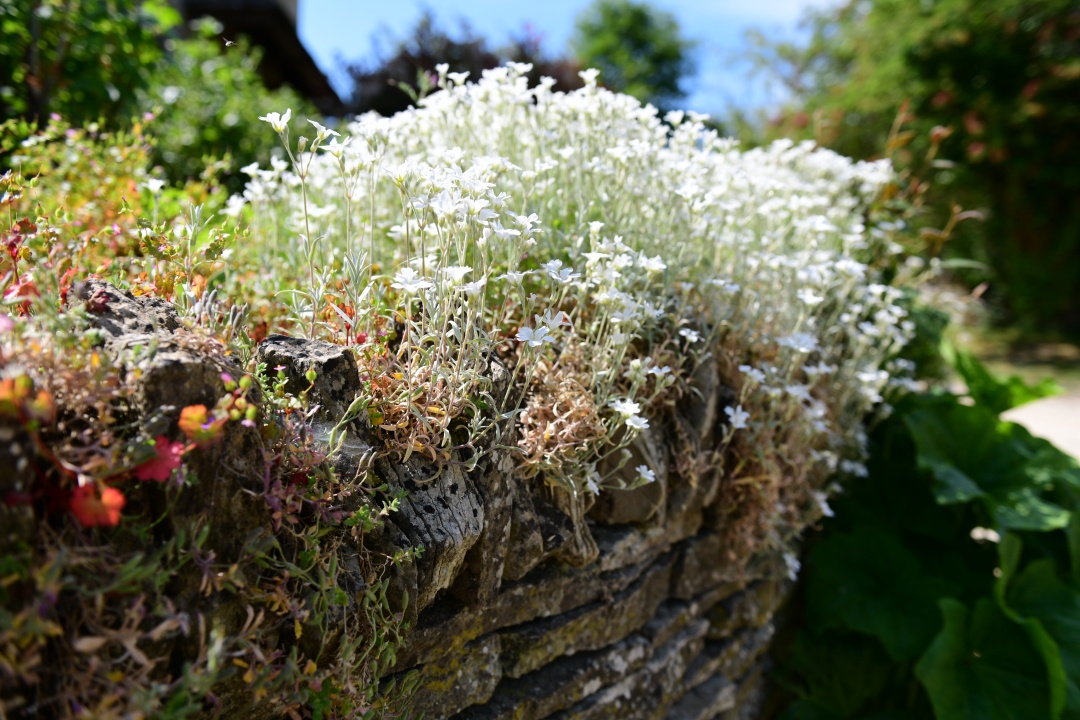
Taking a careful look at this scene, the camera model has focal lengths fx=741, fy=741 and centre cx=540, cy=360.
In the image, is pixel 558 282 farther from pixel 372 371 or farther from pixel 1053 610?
pixel 1053 610

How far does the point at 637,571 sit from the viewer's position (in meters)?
2.41

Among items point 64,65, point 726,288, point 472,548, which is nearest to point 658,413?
point 726,288

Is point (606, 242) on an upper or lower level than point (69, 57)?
lower

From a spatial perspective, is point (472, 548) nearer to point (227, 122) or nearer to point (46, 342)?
point (46, 342)

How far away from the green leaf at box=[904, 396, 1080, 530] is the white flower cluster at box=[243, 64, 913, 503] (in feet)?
1.68

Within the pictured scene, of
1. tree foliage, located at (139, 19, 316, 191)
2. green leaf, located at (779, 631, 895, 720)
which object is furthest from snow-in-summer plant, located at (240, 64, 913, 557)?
tree foliage, located at (139, 19, 316, 191)

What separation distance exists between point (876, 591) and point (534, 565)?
213cm

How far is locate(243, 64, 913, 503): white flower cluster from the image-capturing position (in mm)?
2066

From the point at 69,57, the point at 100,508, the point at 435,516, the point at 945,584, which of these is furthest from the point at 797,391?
the point at 69,57

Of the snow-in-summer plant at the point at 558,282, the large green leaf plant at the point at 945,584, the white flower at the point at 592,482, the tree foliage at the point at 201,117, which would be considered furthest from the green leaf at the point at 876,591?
the tree foliage at the point at 201,117

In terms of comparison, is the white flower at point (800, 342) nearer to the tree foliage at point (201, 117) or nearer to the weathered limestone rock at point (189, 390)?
the weathered limestone rock at point (189, 390)

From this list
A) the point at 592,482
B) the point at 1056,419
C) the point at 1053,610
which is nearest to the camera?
the point at 592,482

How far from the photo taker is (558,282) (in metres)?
1.90

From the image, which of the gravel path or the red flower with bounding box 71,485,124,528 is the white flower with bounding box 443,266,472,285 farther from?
the gravel path
